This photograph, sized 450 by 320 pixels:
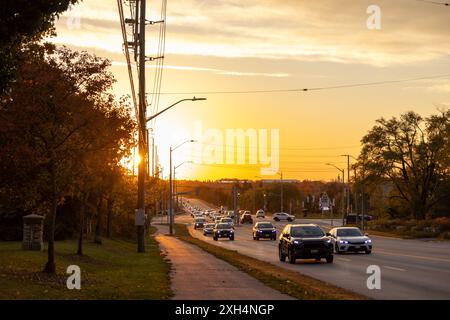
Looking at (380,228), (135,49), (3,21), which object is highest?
Answer: (135,49)

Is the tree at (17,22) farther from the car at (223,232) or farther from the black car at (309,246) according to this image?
the car at (223,232)

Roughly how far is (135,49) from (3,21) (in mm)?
24737

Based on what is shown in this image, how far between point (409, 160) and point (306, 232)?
57824 mm

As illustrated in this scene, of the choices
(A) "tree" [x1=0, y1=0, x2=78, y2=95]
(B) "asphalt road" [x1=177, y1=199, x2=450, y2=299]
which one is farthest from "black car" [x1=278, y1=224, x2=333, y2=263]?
(A) "tree" [x1=0, y1=0, x2=78, y2=95]

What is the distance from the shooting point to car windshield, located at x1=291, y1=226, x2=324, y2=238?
3228cm

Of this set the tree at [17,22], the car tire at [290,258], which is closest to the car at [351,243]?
the car tire at [290,258]

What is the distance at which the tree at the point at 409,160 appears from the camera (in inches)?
3383

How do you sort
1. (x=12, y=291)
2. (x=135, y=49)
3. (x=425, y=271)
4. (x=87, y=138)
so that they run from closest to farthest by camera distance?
(x=12, y=291), (x=87, y=138), (x=425, y=271), (x=135, y=49)

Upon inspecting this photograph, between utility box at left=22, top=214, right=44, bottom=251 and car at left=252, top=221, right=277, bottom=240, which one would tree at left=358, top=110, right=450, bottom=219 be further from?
utility box at left=22, top=214, right=44, bottom=251

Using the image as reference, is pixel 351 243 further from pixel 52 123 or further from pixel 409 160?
pixel 409 160

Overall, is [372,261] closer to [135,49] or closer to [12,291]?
[135,49]

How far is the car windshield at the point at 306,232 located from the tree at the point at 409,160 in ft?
182
